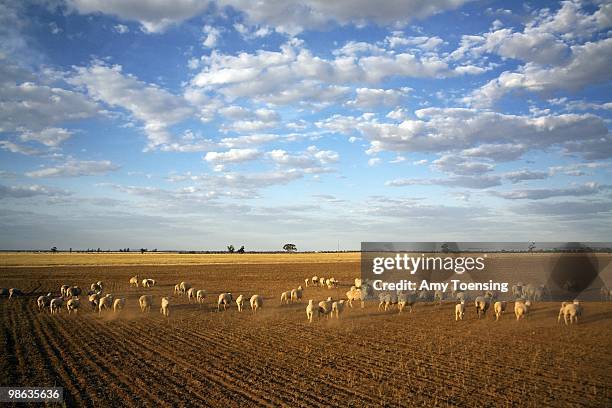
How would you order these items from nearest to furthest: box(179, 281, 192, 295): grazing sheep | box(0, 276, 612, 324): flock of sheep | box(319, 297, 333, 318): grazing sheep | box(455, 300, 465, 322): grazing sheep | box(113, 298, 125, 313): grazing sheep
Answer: box(455, 300, 465, 322): grazing sheep → box(0, 276, 612, 324): flock of sheep → box(319, 297, 333, 318): grazing sheep → box(113, 298, 125, 313): grazing sheep → box(179, 281, 192, 295): grazing sheep

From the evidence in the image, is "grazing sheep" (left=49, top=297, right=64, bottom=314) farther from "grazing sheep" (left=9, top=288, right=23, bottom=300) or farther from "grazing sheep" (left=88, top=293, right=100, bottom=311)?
"grazing sheep" (left=9, top=288, right=23, bottom=300)

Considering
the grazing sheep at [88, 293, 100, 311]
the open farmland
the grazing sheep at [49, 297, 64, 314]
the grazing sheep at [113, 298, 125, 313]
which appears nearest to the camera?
the open farmland

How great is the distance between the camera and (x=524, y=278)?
46.6m

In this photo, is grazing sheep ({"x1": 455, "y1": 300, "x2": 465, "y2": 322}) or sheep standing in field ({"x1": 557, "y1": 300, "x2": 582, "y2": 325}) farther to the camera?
grazing sheep ({"x1": 455, "y1": 300, "x2": 465, "y2": 322})

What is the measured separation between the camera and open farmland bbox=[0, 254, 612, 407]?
1081cm

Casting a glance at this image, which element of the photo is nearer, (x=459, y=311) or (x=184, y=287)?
(x=459, y=311)

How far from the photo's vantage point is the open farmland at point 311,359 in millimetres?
10812

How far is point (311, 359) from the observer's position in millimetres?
14328

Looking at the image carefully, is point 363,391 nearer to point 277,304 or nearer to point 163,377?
point 163,377

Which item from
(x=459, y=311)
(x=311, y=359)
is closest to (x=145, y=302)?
(x=311, y=359)

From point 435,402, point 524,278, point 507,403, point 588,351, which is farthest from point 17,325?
point 524,278

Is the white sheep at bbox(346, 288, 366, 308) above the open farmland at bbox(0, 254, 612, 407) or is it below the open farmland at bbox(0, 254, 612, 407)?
above

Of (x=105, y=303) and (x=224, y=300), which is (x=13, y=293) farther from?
(x=224, y=300)

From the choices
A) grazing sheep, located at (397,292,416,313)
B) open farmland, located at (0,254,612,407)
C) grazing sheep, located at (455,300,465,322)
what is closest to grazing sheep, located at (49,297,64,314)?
open farmland, located at (0,254,612,407)
